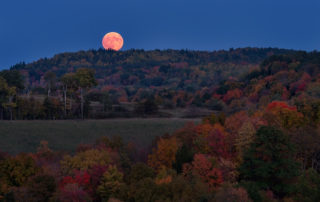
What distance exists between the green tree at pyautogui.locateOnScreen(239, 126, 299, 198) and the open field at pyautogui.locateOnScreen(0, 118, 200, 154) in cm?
3627

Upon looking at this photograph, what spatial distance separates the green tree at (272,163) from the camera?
35.8 m

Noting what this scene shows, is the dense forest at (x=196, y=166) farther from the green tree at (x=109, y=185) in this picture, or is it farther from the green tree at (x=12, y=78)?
the green tree at (x=12, y=78)

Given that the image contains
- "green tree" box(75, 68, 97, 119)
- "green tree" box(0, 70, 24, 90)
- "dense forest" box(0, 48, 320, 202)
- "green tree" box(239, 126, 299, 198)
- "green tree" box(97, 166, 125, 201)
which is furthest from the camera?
"green tree" box(75, 68, 97, 119)

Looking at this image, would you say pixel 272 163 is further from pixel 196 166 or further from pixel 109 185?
pixel 109 185

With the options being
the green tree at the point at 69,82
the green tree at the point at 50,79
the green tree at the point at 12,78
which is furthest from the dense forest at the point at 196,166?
the green tree at the point at 50,79

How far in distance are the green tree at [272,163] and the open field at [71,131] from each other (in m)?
36.3

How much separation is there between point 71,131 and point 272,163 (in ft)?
174

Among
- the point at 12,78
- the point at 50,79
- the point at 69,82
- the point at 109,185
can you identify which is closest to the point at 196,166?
the point at 109,185

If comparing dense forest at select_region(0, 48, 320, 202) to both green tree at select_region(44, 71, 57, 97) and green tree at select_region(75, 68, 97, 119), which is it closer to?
green tree at select_region(75, 68, 97, 119)

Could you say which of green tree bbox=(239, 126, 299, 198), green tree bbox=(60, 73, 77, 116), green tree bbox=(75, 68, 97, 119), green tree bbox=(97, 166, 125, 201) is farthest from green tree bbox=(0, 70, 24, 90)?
green tree bbox=(239, 126, 299, 198)

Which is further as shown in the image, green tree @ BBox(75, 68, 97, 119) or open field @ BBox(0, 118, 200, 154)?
green tree @ BBox(75, 68, 97, 119)

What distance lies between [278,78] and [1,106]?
101 m

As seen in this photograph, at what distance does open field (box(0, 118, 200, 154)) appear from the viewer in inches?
2719

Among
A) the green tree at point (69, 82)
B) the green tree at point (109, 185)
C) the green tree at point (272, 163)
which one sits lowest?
the green tree at point (109, 185)
